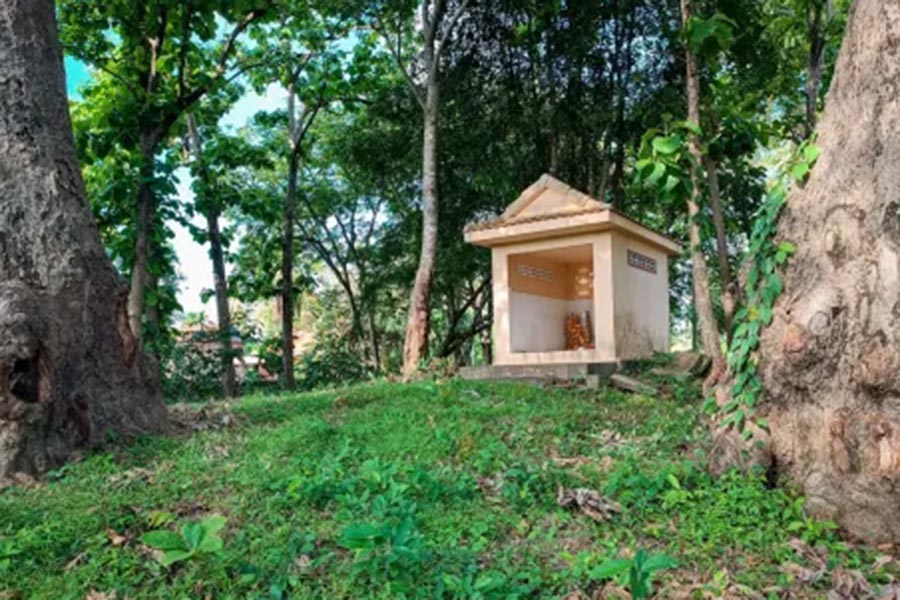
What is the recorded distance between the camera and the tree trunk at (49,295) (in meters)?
3.89

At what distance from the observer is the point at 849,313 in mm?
3199

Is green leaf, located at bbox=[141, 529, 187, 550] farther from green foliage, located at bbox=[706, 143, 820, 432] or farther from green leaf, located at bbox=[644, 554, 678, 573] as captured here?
green foliage, located at bbox=[706, 143, 820, 432]

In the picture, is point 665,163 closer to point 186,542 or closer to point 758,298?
point 758,298

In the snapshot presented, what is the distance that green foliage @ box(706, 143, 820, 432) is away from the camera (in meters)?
3.59

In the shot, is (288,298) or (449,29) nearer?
(449,29)

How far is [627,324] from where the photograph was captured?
25.3 feet

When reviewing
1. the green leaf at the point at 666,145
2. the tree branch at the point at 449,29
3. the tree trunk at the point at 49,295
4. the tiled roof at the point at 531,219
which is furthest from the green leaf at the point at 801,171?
the tree branch at the point at 449,29

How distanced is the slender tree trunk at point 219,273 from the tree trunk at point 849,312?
8.79 m

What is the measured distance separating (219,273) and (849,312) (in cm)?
1096

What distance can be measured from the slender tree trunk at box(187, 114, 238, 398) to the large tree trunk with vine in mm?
8803

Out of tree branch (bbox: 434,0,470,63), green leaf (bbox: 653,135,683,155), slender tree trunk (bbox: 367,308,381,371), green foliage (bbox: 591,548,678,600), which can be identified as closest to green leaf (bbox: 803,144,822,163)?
green leaf (bbox: 653,135,683,155)

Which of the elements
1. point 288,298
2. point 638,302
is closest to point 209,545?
point 638,302

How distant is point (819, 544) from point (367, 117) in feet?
39.6

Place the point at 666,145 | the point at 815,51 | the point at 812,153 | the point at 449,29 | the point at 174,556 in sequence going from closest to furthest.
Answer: the point at 174,556 → the point at 812,153 → the point at 666,145 → the point at 815,51 → the point at 449,29
